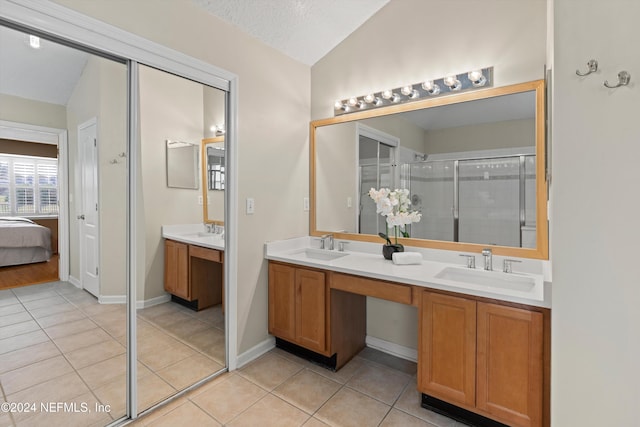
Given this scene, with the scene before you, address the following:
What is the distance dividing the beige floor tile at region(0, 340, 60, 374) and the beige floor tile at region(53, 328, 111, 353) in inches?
1.2

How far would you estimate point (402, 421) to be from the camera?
1.79m

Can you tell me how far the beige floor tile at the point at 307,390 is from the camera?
194 centimetres

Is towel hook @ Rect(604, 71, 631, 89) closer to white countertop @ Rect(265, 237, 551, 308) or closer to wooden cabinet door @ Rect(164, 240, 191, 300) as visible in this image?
white countertop @ Rect(265, 237, 551, 308)

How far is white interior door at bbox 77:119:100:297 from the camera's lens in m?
1.74

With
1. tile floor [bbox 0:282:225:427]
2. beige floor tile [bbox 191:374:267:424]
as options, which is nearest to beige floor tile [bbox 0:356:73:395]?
tile floor [bbox 0:282:225:427]

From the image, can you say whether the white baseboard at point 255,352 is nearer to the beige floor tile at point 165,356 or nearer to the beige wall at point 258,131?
the beige wall at point 258,131

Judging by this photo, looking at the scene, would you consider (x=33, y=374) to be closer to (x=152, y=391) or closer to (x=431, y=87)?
(x=152, y=391)

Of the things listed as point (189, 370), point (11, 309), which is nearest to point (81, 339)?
point (11, 309)

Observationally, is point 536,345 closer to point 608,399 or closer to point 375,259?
point 608,399

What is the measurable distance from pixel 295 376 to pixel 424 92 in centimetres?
225

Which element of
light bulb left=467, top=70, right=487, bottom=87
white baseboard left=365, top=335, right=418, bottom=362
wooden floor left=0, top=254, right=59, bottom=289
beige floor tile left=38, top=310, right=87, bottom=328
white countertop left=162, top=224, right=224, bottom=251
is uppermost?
light bulb left=467, top=70, right=487, bottom=87

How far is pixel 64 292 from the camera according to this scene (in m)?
1.74

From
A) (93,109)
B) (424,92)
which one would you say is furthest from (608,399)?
(93,109)

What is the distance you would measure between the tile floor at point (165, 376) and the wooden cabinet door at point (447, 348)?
20 cm
